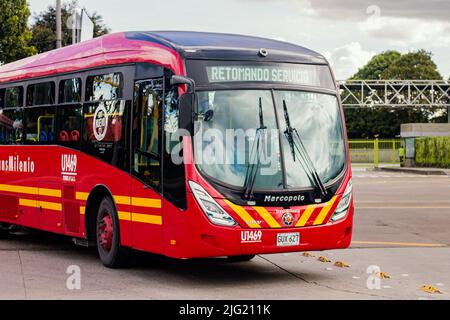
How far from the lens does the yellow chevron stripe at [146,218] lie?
10992mm

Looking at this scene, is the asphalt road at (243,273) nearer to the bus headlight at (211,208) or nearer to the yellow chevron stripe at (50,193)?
the bus headlight at (211,208)

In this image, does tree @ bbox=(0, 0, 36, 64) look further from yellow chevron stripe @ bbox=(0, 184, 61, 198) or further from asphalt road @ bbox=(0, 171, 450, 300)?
yellow chevron stripe @ bbox=(0, 184, 61, 198)

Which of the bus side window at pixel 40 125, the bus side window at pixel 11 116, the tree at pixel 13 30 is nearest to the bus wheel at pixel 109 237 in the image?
A: the bus side window at pixel 40 125

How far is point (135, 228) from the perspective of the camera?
11453 millimetres

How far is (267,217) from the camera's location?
10.6 meters

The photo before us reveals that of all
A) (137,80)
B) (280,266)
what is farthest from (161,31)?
(280,266)

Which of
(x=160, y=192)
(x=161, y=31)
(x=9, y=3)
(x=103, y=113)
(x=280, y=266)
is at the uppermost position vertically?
(x=9, y=3)

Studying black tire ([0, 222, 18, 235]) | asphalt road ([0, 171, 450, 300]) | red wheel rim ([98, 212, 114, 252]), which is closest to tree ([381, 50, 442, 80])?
asphalt road ([0, 171, 450, 300])

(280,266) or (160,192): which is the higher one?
(160,192)

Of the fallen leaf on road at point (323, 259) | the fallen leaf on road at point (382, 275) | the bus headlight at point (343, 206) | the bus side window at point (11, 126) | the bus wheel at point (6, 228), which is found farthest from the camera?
the bus wheel at point (6, 228)

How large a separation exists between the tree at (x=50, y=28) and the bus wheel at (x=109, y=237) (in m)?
50.2
